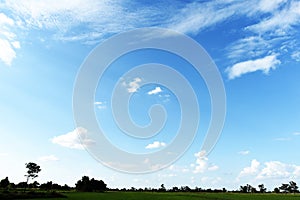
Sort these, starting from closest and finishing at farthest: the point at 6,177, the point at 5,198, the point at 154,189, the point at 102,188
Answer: the point at 5,198 → the point at 6,177 → the point at 102,188 → the point at 154,189

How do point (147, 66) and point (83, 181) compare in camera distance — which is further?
point (83, 181)

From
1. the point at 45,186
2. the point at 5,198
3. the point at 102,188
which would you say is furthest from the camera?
the point at 102,188

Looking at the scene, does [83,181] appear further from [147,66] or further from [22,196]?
[147,66]

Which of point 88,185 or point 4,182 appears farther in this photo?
point 88,185

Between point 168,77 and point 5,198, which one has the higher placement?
point 168,77

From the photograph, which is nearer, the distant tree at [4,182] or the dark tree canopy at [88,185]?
the distant tree at [4,182]

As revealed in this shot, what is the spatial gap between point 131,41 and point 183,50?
3.27 meters

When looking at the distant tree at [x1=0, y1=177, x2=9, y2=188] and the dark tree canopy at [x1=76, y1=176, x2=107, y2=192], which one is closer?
Result: the distant tree at [x1=0, y1=177, x2=9, y2=188]

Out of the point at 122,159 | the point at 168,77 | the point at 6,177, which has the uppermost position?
the point at 6,177

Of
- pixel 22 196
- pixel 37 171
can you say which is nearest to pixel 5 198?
pixel 22 196

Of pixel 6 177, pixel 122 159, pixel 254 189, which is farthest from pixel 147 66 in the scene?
pixel 254 189

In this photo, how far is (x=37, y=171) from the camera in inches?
4877

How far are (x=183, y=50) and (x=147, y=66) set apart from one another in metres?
4.24

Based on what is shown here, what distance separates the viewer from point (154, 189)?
7653 inches
